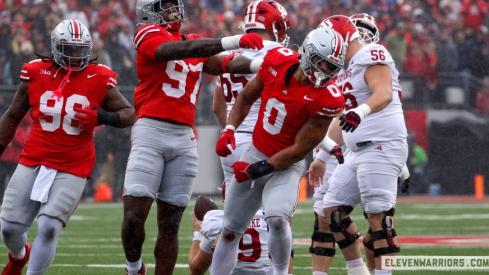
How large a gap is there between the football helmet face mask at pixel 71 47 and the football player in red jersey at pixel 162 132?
36cm

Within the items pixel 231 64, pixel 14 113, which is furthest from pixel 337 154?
pixel 14 113

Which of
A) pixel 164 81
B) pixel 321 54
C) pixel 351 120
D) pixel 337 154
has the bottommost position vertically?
pixel 337 154

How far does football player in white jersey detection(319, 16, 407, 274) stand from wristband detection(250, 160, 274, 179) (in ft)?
A: 2.91

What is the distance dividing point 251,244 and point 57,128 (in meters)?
1.60

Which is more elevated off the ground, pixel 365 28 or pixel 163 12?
pixel 163 12

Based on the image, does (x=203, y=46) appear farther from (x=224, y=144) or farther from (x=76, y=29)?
(x=76, y=29)

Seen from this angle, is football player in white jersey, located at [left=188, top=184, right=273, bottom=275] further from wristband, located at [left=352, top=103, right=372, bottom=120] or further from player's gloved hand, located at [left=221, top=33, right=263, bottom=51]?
player's gloved hand, located at [left=221, top=33, right=263, bottom=51]

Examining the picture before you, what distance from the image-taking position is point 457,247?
9.72m

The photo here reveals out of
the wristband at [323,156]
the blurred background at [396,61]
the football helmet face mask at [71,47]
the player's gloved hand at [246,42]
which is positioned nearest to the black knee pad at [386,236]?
the wristband at [323,156]

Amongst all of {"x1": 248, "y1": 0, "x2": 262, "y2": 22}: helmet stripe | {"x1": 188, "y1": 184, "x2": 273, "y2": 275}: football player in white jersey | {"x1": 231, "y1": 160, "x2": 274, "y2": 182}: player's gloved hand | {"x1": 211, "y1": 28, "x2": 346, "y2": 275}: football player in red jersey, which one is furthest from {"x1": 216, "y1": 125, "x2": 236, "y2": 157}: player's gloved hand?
{"x1": 248, "y1": 0, "x2": 262, "y2": 22}: helmet stripe

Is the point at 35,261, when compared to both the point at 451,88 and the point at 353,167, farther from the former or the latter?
the point at 451,88

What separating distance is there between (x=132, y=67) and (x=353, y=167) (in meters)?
9.81

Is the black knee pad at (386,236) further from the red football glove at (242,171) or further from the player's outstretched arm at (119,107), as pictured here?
the player's outstretched arm at (119,107)

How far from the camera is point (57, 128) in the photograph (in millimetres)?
6148
